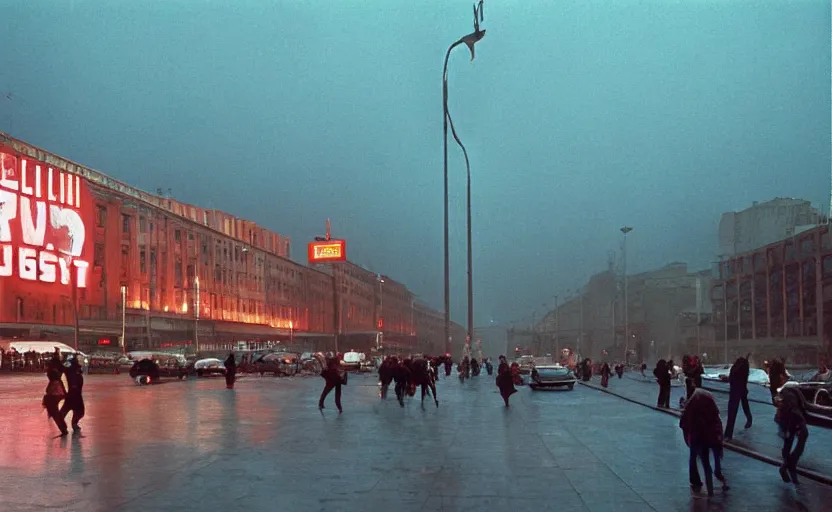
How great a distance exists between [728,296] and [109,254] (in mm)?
81962

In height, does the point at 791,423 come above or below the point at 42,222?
below

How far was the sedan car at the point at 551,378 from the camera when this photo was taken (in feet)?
145

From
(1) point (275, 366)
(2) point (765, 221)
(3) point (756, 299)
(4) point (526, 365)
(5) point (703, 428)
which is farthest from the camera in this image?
(2) point (765, 221)

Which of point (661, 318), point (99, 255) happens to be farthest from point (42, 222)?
point (661, 318)

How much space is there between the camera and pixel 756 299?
361 feet

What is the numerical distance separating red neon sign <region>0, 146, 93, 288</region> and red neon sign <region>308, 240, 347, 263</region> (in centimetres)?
6196

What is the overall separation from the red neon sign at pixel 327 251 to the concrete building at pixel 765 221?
6235cm

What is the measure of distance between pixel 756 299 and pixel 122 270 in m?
75.8

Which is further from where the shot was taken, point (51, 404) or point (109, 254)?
point (109, 254)

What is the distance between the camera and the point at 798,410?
41.3ft

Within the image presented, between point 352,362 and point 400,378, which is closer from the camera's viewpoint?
point 400,378

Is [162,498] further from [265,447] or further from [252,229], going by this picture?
[252,229]

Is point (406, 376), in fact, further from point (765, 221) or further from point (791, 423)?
point (765, 221)

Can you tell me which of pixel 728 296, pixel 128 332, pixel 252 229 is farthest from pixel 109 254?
pixel 728 296
